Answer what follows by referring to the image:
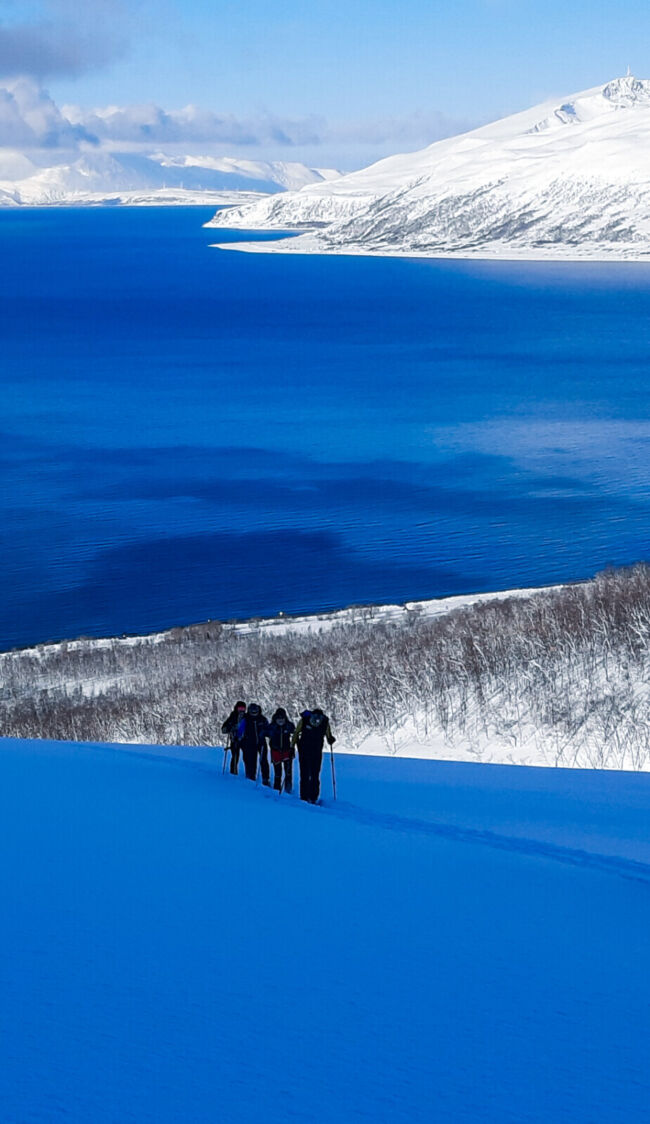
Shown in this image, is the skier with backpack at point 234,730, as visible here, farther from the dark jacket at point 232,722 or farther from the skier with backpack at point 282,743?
the skier with backpack at point 282,743

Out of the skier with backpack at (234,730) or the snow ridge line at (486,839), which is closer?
the snow ridge line at (486,839)

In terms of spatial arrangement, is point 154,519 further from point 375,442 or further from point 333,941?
point 333,941

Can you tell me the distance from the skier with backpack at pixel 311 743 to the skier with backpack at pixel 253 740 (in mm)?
794

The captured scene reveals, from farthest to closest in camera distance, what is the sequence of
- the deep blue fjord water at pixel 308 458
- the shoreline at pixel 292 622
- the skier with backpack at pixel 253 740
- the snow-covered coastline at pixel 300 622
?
1. the deep blue fjord water at pixel 308 458
2. the shoreline at pixel 292 622
3. the snow-covered coastline at pixel 300 622
4. the skier with backpack at pixel 253 740

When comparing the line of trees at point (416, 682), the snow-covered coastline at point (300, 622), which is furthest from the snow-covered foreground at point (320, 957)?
the snow-covered coastline at point (300, 622)

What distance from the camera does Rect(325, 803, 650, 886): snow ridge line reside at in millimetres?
9398

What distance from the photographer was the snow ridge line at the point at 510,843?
9.40m

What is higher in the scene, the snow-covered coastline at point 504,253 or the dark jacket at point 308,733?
the snow-covered coastline at point 504,253

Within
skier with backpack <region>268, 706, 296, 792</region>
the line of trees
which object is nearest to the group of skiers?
skier with backpack <region>268, 706, 296, 792</region>

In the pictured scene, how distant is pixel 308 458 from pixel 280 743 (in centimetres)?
4118

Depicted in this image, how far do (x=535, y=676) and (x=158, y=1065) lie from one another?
12467 millimetres

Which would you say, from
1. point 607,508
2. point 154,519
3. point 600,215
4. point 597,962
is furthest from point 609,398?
point 600,215

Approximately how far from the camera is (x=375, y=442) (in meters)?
56.0

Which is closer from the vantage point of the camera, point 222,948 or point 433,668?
point 222,948
